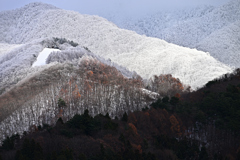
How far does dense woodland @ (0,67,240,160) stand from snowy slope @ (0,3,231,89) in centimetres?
4279

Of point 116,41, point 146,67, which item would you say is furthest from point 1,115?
point 116,41

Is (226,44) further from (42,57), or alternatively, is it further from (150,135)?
(150,135)

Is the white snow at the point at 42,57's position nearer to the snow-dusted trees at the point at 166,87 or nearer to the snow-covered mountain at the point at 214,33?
the snow-dusted trees at the point at 166,87

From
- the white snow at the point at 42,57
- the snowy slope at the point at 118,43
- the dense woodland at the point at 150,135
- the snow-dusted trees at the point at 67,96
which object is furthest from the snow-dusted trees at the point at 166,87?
the white snow at the point at 42,57

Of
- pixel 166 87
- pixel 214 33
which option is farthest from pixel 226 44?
pixel 166 87

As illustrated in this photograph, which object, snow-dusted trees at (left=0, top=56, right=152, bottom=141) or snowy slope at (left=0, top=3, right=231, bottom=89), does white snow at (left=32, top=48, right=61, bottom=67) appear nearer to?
snow-dusted trees at (left=0, top=56, right=152, bottom=141)

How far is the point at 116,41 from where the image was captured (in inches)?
5359

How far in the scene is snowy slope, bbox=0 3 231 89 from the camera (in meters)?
98.9

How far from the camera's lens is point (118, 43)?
134m

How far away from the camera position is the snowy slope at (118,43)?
98.9m

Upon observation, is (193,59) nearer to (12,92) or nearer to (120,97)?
(120,97)

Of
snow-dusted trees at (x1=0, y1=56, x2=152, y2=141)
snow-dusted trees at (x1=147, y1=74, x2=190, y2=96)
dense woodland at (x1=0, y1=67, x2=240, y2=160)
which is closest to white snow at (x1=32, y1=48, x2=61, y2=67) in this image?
snow-dusted trees at (x1=0, y1=56, x2=152, y2=141)

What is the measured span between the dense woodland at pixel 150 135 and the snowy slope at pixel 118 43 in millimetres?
42792

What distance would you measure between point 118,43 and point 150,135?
101 metres
